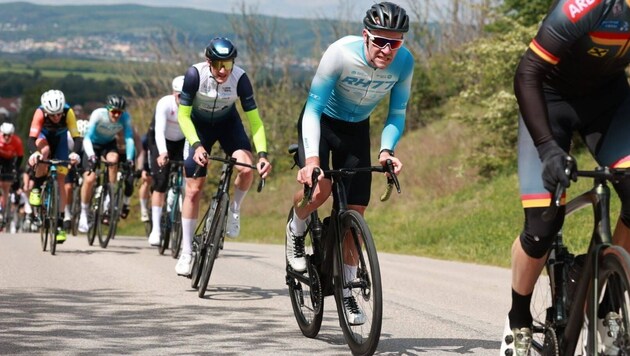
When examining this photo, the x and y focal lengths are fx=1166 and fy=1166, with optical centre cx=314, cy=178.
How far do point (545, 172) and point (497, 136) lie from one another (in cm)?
2600

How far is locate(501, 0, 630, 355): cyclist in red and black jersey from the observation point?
4.79 meters

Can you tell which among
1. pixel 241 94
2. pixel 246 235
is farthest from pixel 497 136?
pixel 241 94

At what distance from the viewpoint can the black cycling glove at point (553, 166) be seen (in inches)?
179

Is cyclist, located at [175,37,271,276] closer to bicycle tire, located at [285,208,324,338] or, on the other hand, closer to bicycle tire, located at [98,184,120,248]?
bicycle tire, located at [285,208,324,338]

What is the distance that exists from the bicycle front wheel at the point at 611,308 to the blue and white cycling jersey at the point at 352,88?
8.36 feet

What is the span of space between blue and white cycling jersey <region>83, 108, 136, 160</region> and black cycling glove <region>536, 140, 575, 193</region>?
12400 mm

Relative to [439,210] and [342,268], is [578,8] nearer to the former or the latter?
[342,268]

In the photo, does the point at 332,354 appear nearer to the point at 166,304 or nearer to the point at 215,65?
the point at 166,304

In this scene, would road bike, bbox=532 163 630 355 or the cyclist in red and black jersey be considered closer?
road bike, bbox=532 163 630 355

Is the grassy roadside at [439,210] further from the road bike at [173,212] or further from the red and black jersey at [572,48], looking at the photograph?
the red and black jersey at [572,48]

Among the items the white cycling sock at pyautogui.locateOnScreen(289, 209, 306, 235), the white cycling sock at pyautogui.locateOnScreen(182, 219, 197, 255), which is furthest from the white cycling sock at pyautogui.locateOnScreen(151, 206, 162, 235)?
the white cycling sock at pyautogui.locateOnScreen(289, 209, 306, 235)

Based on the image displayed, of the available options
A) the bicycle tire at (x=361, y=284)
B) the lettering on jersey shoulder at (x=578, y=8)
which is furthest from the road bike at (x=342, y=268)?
the lettering on jersey shoulder at (x=578, y=8)

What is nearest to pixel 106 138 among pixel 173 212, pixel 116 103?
pixel 116 103

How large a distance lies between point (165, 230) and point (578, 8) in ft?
33.9
